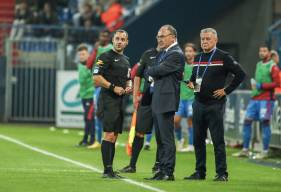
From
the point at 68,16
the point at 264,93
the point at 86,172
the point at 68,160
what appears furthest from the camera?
the point at 68,16

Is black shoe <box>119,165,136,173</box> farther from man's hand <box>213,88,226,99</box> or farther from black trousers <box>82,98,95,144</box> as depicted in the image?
black trousers <box>82,98,95,144</box>

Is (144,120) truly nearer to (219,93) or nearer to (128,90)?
(128,90)

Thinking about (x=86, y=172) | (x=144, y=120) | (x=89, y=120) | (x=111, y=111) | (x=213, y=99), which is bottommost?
(x=86, y=172)

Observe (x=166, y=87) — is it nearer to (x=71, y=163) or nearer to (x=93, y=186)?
(x=93, y=186)

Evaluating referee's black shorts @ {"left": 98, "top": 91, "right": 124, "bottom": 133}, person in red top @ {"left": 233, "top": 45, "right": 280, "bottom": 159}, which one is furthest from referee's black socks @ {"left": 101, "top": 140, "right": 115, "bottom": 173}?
person in red top @ {"left": 233, "top": 45, "right": 280, "bottom": 159}

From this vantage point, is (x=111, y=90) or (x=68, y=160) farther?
(x=68, y=160)

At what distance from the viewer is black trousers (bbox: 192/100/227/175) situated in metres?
14.3

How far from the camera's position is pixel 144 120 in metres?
15.5

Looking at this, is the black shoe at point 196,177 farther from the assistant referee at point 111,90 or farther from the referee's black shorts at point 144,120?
the referee's black shorts at point 144,120

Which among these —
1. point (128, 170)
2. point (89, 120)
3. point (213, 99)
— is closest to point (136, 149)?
point (128, 170)

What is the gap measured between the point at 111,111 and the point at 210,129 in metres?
1.49

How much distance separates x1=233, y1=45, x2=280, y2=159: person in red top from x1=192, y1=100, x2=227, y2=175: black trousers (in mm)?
5202

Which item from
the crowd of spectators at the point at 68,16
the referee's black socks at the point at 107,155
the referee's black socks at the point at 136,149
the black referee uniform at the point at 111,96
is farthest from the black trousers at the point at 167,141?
the crowd of spectators at the point at 68,16

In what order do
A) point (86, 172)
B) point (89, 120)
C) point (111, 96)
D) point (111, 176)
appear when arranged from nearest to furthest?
point (111, 176) → point (111, 96) → point (86, 172) → point (89, 120)
